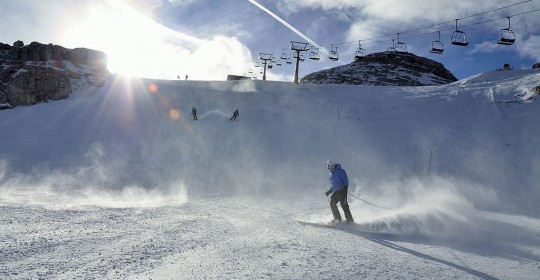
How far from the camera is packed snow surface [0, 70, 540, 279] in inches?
233

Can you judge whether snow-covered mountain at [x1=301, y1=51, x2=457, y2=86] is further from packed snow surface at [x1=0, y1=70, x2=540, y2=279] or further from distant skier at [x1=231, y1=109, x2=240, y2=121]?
distant skier at [x1=231, y1=109, x2=240, y2=121]

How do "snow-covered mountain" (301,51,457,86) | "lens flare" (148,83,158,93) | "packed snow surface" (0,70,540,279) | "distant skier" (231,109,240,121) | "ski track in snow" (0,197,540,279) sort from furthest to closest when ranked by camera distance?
"snow-covered mountain" (301,51,457,86), "lens flare" (148,83,158,93), "distant skier" (231,109,240,121), "packed snow surface" (0,70,540,279), "ski track in snow" (0,197,540,279)

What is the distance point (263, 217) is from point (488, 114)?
72.6 feet

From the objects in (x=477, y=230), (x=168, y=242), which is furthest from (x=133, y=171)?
(x=477, y=230)

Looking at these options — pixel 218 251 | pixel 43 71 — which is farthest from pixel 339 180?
pixel 43 71

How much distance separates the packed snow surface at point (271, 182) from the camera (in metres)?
5.92

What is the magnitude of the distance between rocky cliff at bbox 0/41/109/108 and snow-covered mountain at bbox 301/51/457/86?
160 feet

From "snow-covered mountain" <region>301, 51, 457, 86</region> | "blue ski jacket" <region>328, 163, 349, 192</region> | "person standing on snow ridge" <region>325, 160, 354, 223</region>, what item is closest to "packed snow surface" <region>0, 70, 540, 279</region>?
"person standing on snow ridge" <region>325, 160, 354, 223</region>

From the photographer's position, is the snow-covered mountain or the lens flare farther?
the snow-covered mountain

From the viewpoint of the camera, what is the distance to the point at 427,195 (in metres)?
14.4

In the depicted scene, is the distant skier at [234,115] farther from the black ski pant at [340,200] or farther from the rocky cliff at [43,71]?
the rocky cliff at [43,71]

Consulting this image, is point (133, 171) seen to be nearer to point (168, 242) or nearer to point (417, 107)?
point (168, 242)

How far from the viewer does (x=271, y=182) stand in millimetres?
17234

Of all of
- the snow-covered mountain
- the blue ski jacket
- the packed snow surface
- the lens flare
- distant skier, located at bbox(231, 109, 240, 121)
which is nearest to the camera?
the packed snow surface
